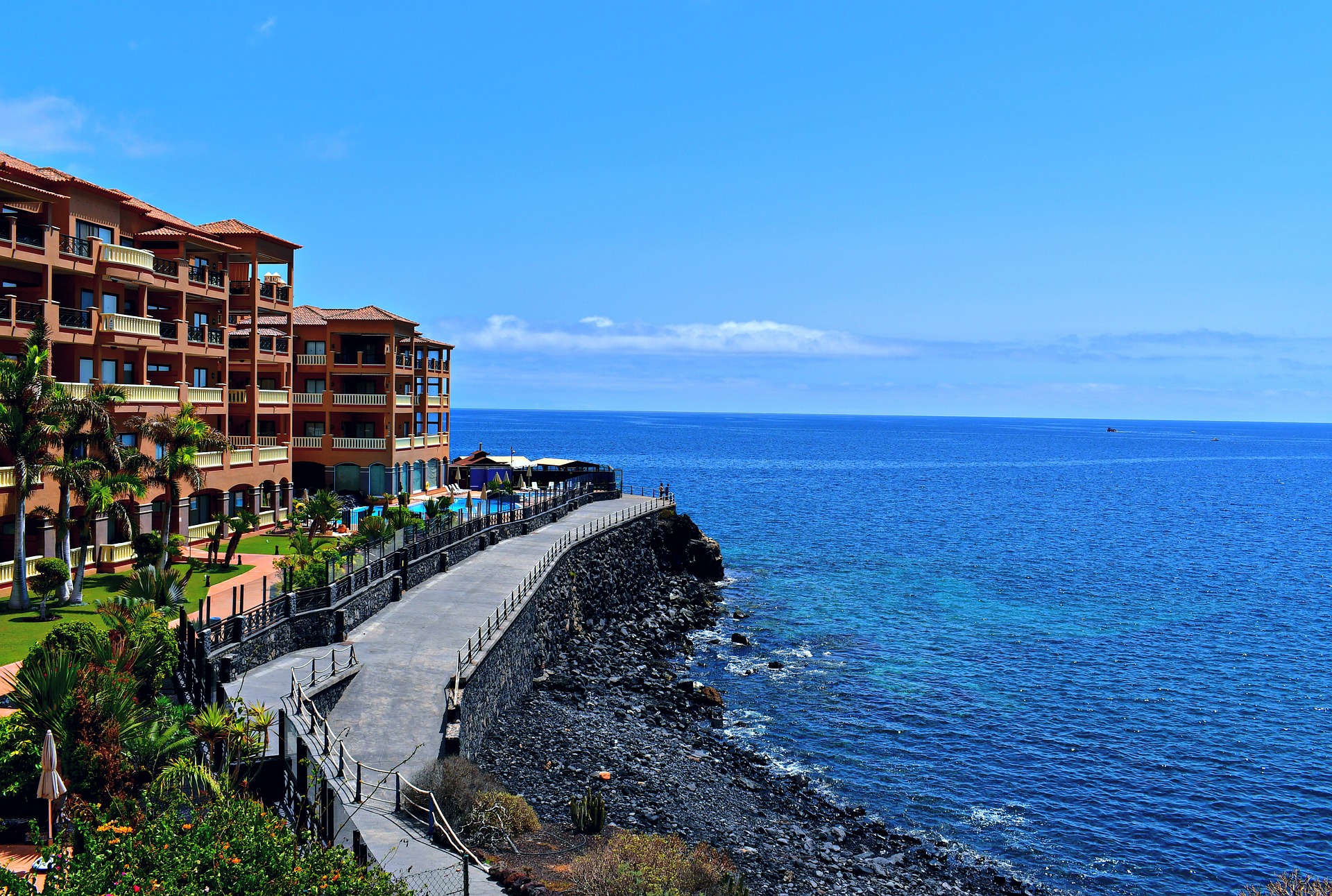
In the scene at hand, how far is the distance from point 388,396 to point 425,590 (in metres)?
30.6

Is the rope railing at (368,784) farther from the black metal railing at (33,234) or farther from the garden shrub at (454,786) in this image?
the black metal railing at (33,234)

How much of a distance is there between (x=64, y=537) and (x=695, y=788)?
931 inches

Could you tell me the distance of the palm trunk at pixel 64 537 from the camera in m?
32.6

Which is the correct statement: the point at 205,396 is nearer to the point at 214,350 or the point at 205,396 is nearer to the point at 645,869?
the point at 214,350

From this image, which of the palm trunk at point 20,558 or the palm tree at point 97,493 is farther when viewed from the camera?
the palm tree at point 97,493

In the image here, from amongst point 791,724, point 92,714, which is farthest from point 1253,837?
point 92,714

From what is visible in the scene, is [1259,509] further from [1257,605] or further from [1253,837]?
[1253,837]

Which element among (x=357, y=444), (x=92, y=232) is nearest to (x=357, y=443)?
(x=357, y=444)

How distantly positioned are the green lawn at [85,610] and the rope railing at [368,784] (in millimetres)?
11211

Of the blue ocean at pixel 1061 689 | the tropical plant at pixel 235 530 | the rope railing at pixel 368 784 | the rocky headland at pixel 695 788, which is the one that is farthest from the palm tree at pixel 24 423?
the blue ocean at pixel 1061 689

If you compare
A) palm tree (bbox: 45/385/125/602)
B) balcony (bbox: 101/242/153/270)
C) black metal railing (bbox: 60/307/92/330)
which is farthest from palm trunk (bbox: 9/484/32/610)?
balcony (bbox: 101/242/153/270)

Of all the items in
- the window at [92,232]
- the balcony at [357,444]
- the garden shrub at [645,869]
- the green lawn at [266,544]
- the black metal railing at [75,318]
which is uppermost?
the window at [92,232]

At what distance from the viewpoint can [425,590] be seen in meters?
37.5

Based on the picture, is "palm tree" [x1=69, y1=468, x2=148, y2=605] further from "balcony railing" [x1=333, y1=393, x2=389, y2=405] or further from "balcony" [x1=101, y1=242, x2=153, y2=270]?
"balcony railing" [x1=333, y1=393, x2=389, y2=405]
